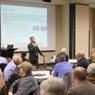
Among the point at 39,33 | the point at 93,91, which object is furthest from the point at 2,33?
the point at 93,91

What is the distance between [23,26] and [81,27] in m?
2.86

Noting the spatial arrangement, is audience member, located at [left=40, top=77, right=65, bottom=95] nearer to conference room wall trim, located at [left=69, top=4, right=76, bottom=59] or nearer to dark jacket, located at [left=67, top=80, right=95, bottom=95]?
dark jacket, located at [left=67, top=80, right=95, bottom=95]

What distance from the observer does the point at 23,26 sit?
11406 mm

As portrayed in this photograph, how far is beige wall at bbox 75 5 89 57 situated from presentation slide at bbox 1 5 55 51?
1422 millimetres

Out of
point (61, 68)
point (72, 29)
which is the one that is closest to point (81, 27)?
point (72, 29)

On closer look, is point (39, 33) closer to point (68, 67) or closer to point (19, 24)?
point (19, 24)

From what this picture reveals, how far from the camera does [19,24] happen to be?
1128 centimetres

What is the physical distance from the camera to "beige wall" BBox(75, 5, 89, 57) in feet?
39.7

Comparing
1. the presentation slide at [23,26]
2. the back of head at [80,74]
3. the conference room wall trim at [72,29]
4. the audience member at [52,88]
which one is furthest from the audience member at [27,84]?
the conference room wall trim at [72,29]

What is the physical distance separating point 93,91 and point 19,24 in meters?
8.72

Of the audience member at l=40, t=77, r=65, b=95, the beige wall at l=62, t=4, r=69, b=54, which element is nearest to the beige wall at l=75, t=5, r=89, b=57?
the beige wall at l=62, t=4, r=69, b=54

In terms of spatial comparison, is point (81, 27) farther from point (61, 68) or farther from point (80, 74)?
point (80, 74)

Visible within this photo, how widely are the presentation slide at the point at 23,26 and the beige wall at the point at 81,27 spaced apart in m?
1.42

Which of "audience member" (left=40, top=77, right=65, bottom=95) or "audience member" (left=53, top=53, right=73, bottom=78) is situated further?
"audience member" (left=53, top=53, right=73, bottom=78)
